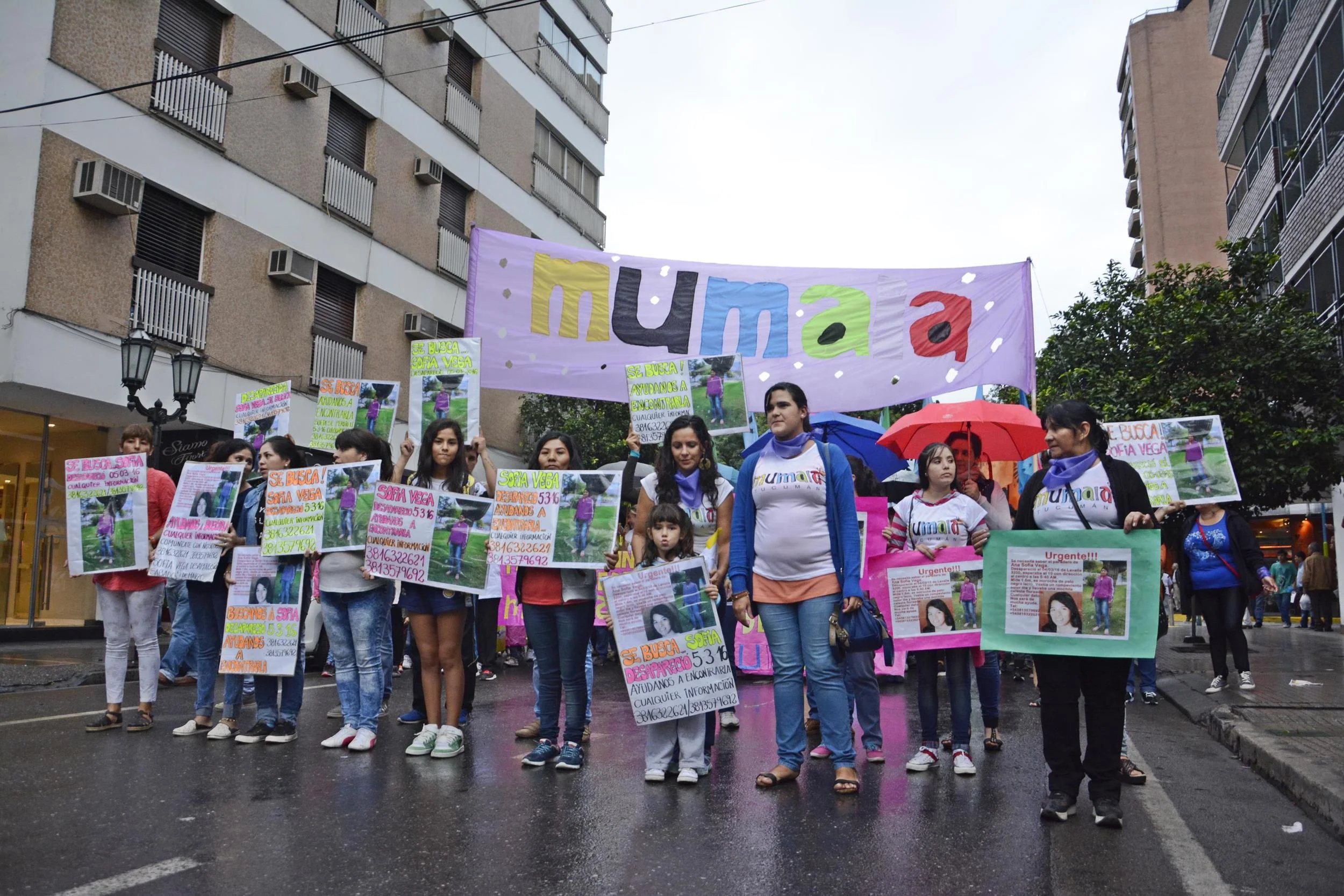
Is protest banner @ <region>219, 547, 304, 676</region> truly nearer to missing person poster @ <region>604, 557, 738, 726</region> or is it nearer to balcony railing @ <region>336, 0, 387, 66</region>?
missing person poster @ <region>604, 557, 738, 726</region>

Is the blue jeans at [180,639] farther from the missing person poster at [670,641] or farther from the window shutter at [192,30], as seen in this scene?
the window shutter at [192,30]

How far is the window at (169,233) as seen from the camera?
16516mm

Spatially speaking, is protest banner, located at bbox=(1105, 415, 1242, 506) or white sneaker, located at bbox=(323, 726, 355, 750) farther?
protest banner, located at bbox=(1105, 415, 1242, 506)

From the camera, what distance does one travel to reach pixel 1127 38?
2378 inches

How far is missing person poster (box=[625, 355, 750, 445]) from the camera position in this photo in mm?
8344

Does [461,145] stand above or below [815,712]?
above

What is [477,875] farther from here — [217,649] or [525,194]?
[525,194]

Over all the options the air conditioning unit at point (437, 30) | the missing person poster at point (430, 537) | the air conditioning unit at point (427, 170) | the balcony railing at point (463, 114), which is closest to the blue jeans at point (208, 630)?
the missing person poster at point (430, 537)

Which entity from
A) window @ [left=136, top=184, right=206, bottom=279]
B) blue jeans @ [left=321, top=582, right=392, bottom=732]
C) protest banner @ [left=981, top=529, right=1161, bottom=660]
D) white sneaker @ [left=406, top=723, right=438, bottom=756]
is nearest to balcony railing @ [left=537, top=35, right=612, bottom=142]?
window @ [left=136, top=184, right=206, bottom=279]

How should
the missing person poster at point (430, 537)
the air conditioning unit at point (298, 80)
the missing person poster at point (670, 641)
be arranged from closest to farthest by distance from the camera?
1. the missing person poster at point (670, 641)
2. the missing person poster at point (430, 537)
3. the air conditioning unit at point (298, 80)

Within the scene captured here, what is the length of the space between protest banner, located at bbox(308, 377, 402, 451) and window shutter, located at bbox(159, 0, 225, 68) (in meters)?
11.0

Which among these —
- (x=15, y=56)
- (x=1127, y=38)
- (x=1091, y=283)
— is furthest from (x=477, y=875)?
(x=1127, y=38)

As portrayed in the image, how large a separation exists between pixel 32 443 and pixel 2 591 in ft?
7.19

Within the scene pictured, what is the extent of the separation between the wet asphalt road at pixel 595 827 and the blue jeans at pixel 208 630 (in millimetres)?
374
